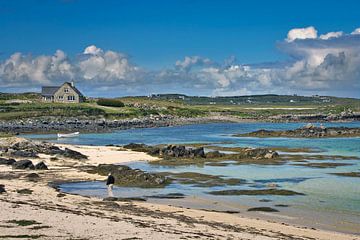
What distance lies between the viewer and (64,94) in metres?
130

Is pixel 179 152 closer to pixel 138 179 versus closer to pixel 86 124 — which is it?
pixel 138 179

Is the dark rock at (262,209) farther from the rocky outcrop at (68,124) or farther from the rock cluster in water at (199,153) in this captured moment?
the rocky outcrop at (68,124)

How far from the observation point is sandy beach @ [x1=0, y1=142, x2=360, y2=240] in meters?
16.0

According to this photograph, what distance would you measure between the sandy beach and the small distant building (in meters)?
104

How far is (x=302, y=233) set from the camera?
1847 cm

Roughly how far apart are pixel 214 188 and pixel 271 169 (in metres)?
10.6

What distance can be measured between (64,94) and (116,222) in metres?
115

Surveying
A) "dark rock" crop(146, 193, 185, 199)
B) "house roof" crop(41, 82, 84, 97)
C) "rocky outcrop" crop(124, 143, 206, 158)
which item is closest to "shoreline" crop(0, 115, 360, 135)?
"house roof" crop(41, 82, 84, 97)

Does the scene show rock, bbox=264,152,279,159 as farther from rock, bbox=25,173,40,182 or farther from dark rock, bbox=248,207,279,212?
dark rock, bbox=248,207,279,212

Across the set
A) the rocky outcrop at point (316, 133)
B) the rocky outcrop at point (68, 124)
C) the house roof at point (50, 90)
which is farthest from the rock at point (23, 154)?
the house roof at point (50, 90)

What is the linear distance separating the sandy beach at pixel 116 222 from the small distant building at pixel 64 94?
104306 millimetres

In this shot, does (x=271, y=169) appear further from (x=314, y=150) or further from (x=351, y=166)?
(x=314, y=150)

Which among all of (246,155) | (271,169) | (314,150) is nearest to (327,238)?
(271,169)

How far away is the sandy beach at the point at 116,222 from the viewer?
16.0 metres
